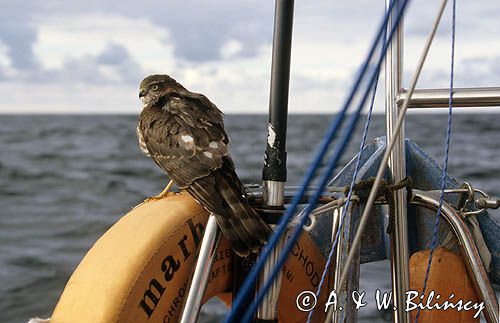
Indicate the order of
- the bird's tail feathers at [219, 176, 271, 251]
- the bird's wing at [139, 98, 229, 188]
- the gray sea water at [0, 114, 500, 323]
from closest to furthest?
the bird's tail feathers at [219, 176, 271, 251] < the bird's wing at [139, 98, 229, 188] < the gray sea water at [0, 114, 500, 323]

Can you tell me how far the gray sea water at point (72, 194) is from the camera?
725 centimetres

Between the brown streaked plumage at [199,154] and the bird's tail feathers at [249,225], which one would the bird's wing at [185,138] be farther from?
the bird's tail feathers at [249,225]

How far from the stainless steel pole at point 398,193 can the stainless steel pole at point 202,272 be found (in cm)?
66

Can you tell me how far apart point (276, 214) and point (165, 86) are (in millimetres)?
984

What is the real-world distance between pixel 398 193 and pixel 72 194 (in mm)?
12611

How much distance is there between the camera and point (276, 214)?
2406 millimetres

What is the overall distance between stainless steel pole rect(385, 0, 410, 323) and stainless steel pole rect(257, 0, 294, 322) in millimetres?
496

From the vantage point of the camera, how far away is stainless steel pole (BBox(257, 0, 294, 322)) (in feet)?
7.42

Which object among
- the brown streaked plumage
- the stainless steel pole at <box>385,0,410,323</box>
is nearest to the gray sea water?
the stainless steel pole at <box>385,0,410,323</box>

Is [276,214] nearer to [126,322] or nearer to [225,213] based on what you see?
[225,213]

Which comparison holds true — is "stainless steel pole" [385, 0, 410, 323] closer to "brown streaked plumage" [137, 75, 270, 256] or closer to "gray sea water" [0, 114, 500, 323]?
"brown streaked plumage" [137, 75, 270, 256]

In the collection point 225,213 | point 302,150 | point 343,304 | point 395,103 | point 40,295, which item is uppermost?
point 302,150

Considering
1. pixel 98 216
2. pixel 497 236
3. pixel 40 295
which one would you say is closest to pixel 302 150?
pixel 98 216

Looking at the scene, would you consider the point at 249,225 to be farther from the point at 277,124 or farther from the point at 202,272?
the point at 277,124
